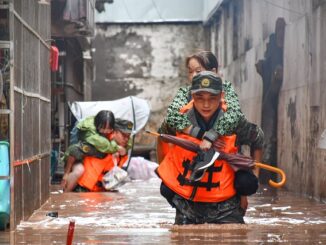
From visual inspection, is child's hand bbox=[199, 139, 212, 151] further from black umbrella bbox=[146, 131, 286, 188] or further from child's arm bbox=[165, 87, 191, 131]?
child's arm bbox=[165, 87, 191, 131]

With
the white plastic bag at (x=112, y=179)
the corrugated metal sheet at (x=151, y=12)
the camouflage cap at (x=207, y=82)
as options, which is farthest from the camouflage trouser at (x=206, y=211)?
the corrugated metal sheet at (x=151, y=12)

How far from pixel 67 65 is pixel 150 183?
5795 mm

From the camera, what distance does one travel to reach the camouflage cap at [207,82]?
6.57 metres

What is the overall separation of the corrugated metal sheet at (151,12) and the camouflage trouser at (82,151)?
48.8ft

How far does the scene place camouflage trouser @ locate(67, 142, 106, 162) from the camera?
516 inches

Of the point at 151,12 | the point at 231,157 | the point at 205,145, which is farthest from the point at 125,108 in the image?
the point at 205,145

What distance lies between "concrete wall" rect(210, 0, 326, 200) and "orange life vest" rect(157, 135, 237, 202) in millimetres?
4849

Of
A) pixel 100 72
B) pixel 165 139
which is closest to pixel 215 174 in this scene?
pixel 165 139

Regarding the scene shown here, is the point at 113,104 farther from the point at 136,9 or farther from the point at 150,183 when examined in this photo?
the point at 136,9


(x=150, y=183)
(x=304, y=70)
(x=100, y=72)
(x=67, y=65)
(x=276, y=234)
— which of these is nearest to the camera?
(x=276, y=234)

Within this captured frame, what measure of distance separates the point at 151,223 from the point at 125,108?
10.8 meters

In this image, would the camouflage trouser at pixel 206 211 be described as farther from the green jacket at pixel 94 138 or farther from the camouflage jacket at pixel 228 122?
the green jacket at pixel 94 138

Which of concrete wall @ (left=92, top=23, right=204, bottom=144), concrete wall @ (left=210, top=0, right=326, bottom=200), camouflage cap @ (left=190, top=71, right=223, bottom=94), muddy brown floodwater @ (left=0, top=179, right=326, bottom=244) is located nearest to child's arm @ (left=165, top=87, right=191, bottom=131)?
camouflage cap @ (left=190, top=71, right=223, bottom=94)

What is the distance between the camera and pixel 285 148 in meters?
14.6
